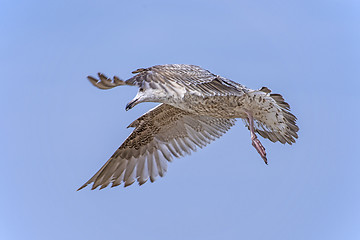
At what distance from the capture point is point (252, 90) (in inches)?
369

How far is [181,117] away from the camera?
35.6ft

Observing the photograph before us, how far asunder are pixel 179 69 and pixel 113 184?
2680 millimetres

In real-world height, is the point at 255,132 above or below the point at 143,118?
below

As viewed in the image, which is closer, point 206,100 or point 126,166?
point 206,100

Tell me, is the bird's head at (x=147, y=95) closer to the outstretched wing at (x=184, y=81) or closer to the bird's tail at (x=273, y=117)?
the outstretched wing at (x=184, y=81)

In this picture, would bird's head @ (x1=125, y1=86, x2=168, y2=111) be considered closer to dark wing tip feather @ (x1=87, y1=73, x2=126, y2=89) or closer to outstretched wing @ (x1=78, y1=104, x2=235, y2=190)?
dark wing tip feather @ (x1=87, y1=73, x2=126, y2=89)

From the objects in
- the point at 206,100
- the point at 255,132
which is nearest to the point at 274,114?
the point at 255,132

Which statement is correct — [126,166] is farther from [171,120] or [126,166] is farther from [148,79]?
[148,79]

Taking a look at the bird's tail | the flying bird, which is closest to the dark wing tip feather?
the flying bird

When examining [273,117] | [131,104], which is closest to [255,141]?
[273,117]

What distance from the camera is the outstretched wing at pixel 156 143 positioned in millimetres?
10633

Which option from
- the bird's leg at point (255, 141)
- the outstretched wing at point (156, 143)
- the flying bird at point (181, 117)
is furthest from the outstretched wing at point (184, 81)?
the outstretched wing at point (156, 143)

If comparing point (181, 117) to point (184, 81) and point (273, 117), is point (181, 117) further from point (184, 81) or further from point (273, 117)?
point (184, 81)

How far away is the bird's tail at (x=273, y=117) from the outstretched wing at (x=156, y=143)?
1064 mm
